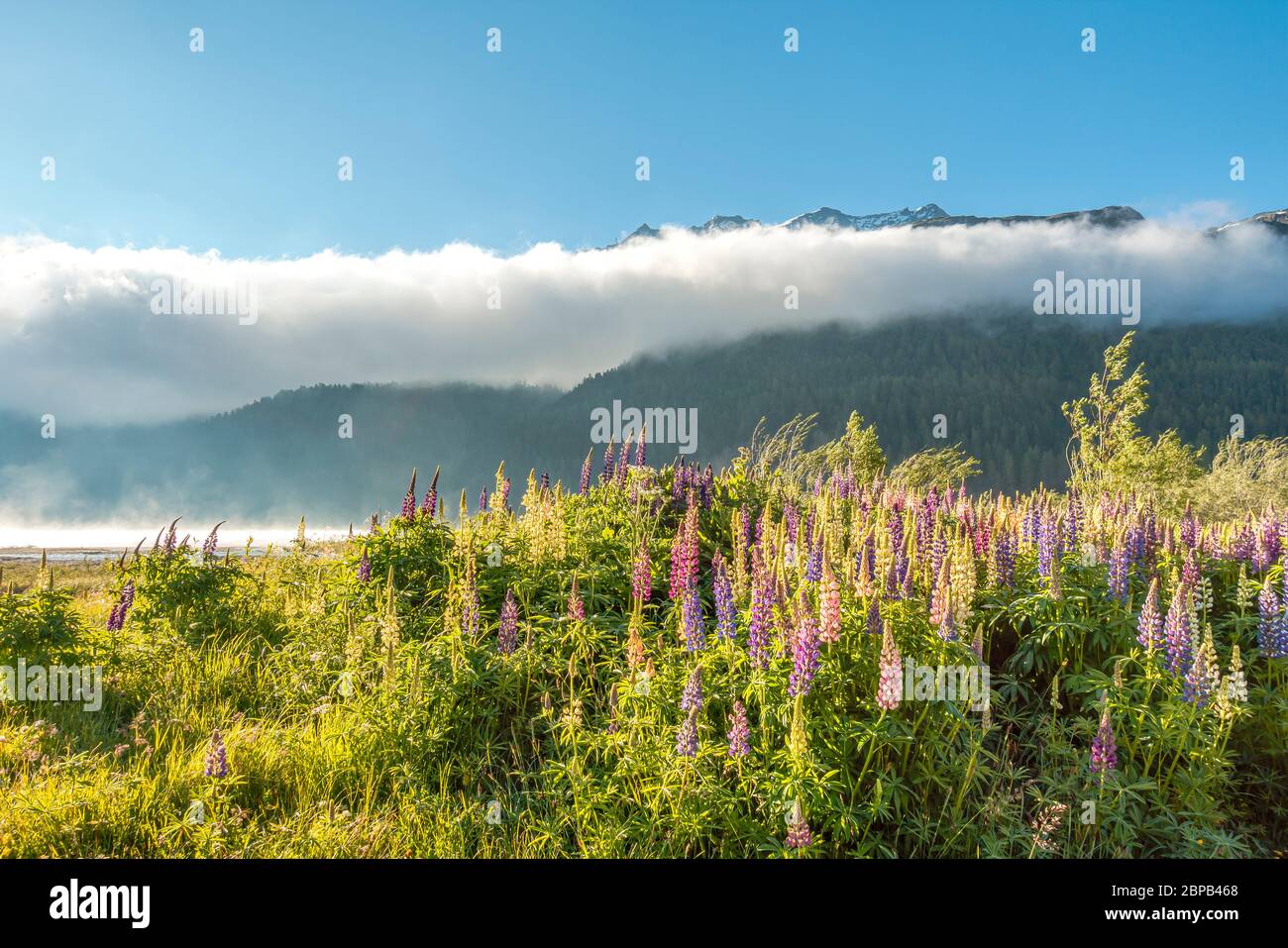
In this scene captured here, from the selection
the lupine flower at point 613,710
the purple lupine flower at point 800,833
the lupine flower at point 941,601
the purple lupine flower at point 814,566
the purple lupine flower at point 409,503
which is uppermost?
the purple lupine flower at point 409,503

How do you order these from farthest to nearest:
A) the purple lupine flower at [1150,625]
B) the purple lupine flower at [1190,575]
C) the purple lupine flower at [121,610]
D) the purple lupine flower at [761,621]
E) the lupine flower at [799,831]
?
the purple lupine flower at [121,610] < the purple lupine flower at [1190,575] < the purple lupine flower at [1150,625] < the purple lupine flower at [761,621] < the lupine flower at [799,831]

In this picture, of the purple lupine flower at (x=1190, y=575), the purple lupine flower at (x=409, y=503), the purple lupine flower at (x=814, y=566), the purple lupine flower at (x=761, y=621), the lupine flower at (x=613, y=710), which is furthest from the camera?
the purple lupine flower at (x=409, y=503)

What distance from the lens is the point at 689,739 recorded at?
3852mm

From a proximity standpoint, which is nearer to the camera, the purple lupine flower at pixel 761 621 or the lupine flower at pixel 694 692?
the lupine flower at pixel 694 692

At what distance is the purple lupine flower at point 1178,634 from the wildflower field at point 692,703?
2 cm

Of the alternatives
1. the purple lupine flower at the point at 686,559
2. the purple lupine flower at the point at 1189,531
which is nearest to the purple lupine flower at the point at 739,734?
the purple lupine flower at the point at 686,559

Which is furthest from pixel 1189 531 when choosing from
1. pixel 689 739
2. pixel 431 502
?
pixel 431 502

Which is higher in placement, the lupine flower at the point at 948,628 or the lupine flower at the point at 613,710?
the lupine flower at the point at 948,628

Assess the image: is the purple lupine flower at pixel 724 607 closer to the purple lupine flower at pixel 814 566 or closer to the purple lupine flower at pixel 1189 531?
the purple lupine flower at pixel 814 566

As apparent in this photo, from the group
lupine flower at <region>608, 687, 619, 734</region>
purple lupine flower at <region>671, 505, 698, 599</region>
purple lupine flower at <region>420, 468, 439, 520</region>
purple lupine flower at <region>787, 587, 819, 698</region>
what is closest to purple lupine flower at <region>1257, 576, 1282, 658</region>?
purple lupine flower at <region>787, 587, 819, 698</region>

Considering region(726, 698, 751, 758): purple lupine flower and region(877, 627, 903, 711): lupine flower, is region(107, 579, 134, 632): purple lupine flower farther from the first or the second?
region(877, 627, 903, 711): lupine flower

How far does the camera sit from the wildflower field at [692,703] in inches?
162
